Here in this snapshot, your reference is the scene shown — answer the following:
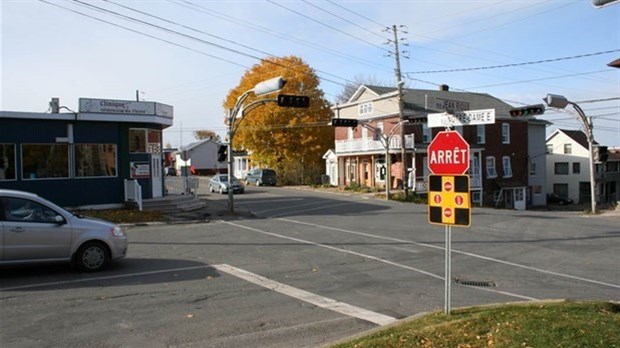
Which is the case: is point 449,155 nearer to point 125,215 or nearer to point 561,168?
point 125,215

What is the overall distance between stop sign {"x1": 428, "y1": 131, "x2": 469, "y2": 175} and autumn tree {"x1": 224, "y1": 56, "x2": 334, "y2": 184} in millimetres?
49119

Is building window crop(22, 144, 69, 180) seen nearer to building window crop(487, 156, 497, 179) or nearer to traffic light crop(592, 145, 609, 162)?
traffic light crop(592, 145, 609, 162)

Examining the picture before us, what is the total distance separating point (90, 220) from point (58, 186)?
533 inches

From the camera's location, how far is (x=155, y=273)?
11086mm

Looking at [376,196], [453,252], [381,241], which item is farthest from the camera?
[376,196]

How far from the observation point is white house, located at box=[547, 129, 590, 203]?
65000 mm

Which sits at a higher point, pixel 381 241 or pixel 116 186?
pixel 116 186

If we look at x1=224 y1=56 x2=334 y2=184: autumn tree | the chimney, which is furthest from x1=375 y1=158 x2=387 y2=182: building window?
the chimney

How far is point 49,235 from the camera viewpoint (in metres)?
10.2

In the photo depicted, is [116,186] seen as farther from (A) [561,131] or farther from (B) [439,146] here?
(A) [561,131]

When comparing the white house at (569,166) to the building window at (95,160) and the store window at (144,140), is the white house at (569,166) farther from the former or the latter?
the building window at (95,160)

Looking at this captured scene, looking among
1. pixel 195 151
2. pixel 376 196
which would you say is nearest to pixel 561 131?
pixel 376 196

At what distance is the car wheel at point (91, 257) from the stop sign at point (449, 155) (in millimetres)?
7081

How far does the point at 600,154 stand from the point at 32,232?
2849cm
